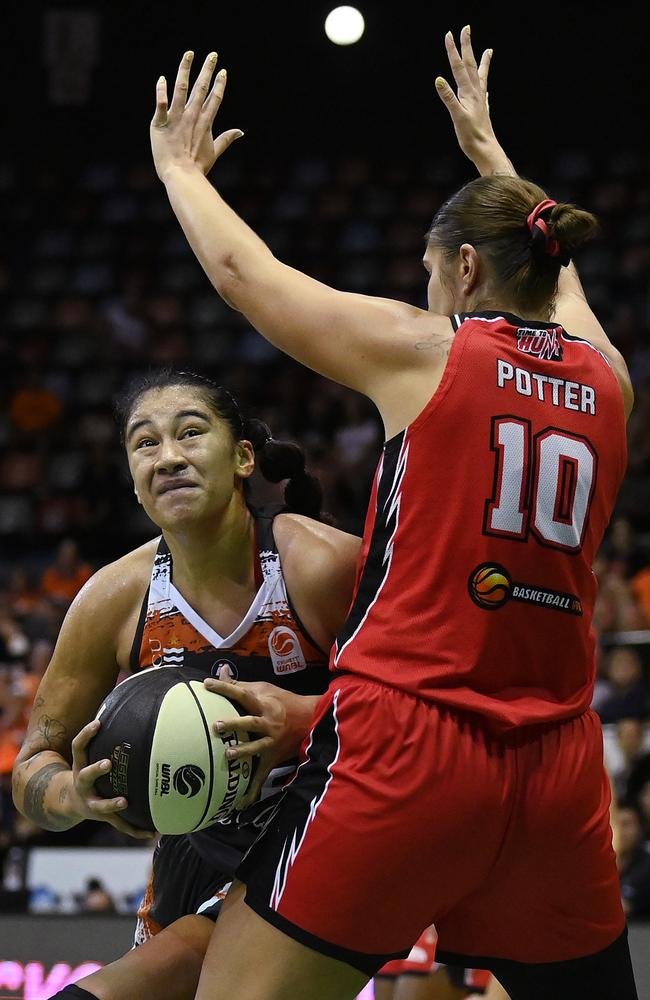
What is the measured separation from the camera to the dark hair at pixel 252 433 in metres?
2.79

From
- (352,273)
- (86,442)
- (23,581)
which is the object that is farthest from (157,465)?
(352,273)

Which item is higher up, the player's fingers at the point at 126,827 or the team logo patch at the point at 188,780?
the team logo patch at the point at 188,780

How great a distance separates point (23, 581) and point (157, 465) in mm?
7175

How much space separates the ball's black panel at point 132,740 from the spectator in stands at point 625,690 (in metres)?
4.43

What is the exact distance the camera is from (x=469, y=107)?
9.93 feet

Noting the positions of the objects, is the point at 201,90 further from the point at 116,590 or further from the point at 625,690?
the point at 625,690

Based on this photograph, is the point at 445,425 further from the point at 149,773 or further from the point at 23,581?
the point at 23,581

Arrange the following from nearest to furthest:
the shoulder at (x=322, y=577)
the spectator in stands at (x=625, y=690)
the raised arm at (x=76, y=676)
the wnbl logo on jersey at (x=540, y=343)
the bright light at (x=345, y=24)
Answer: the wnbl logo on jersey at (x=540, y=343)
the shoulder at (x=322, y=577)
the raised arm at (x=76, y=676)
the spectator in stands at (x=625, y=690)
the bright light at (x=345, y=24)

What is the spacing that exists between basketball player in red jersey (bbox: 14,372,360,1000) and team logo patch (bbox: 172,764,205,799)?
303mm

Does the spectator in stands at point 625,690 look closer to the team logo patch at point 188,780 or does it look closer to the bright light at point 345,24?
the team logo patch at point 188,780

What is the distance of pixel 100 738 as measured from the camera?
7.75ft

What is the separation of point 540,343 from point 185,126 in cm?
85

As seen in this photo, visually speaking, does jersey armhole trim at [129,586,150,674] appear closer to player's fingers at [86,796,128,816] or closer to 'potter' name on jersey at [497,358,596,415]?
player's fingers at [86,796,128,816]

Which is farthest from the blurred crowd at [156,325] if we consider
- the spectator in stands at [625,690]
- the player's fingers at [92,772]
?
the player's fingers at [92,772]
